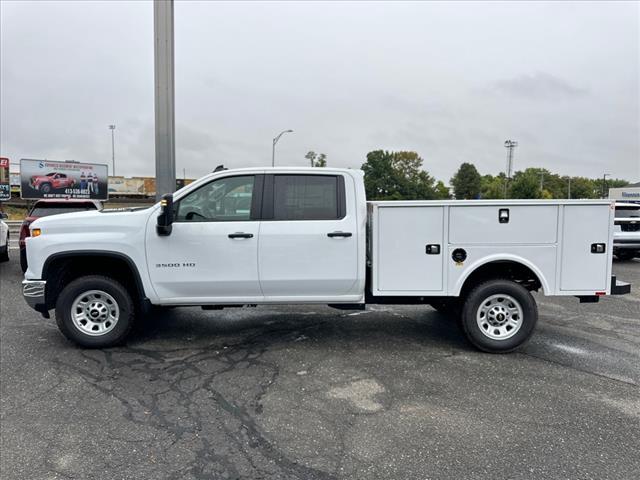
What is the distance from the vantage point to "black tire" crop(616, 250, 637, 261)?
41.0 ft

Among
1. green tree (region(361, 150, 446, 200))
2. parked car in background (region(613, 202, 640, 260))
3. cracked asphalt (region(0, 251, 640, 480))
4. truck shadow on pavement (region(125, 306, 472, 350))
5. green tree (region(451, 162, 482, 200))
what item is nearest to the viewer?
cracked asphalt (region(0, 251, 640, 480))

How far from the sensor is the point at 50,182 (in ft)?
116

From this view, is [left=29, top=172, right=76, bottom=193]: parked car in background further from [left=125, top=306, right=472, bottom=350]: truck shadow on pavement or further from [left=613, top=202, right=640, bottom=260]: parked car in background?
[left=613, top=202, right=640, bottom=260]: parked car in background

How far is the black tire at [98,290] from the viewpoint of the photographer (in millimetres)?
5090

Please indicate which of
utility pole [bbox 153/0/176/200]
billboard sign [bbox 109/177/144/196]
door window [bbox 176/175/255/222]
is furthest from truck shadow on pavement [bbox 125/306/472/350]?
billboard sign [bbox 109/177/144/196]

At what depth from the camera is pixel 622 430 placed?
353cm

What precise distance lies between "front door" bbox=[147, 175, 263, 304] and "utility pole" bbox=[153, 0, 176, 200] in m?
5.57

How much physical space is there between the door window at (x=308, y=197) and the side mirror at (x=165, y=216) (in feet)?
3.54

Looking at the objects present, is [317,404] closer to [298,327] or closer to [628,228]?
[298,327]

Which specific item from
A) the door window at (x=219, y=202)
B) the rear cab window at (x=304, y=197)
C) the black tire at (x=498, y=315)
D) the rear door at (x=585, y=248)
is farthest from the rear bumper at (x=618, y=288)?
the door window at (x=219, y=202)

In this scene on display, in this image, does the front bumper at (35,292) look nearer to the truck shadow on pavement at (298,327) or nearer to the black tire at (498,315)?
the truck shadow on pavement at (298,327)

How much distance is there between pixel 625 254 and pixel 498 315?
10174mm

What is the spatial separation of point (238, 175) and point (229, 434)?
2.76m

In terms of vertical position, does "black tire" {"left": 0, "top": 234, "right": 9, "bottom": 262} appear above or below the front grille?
below
